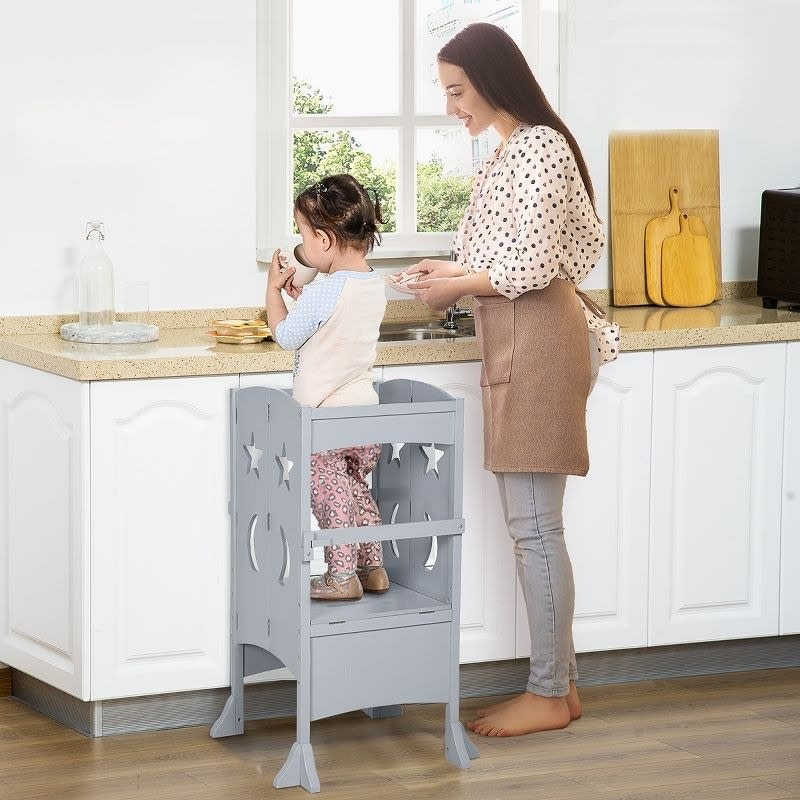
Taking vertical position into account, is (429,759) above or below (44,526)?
below

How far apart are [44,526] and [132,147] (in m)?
0.89

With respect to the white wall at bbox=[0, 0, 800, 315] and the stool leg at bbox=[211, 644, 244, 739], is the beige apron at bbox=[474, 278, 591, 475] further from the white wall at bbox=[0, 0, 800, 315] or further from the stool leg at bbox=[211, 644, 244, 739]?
the white wall at bbox=[0, 0, 800, 315]

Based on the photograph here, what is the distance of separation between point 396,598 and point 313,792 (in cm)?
41

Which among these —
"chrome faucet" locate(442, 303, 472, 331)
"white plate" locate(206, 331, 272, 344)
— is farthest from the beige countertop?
"chrome faucet" locate(442, 303, 472, 331)

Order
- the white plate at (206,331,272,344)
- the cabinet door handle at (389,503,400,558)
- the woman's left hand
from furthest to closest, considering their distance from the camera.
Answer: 1. the white plate at (206,331,272,344)
2. the cabinet door handle at (389,503,400,558)
3. the woman's left hand

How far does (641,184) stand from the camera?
390 cm

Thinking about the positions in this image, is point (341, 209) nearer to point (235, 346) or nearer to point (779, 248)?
point (235, 346)

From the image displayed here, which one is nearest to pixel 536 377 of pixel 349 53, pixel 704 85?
pixel 349 53

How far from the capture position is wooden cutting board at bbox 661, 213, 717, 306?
3895 mm

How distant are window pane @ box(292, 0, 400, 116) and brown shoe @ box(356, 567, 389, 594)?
4.18ft

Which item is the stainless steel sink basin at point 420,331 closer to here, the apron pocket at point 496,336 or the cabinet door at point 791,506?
the apron pocket at point 496,336

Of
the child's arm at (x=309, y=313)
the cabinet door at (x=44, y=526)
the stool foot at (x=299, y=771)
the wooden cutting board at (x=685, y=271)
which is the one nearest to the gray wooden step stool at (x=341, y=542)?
the stool foot at (x=299, y=771)

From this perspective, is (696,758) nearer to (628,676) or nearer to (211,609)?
(628,676)

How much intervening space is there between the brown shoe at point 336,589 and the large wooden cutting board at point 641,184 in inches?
51.8
